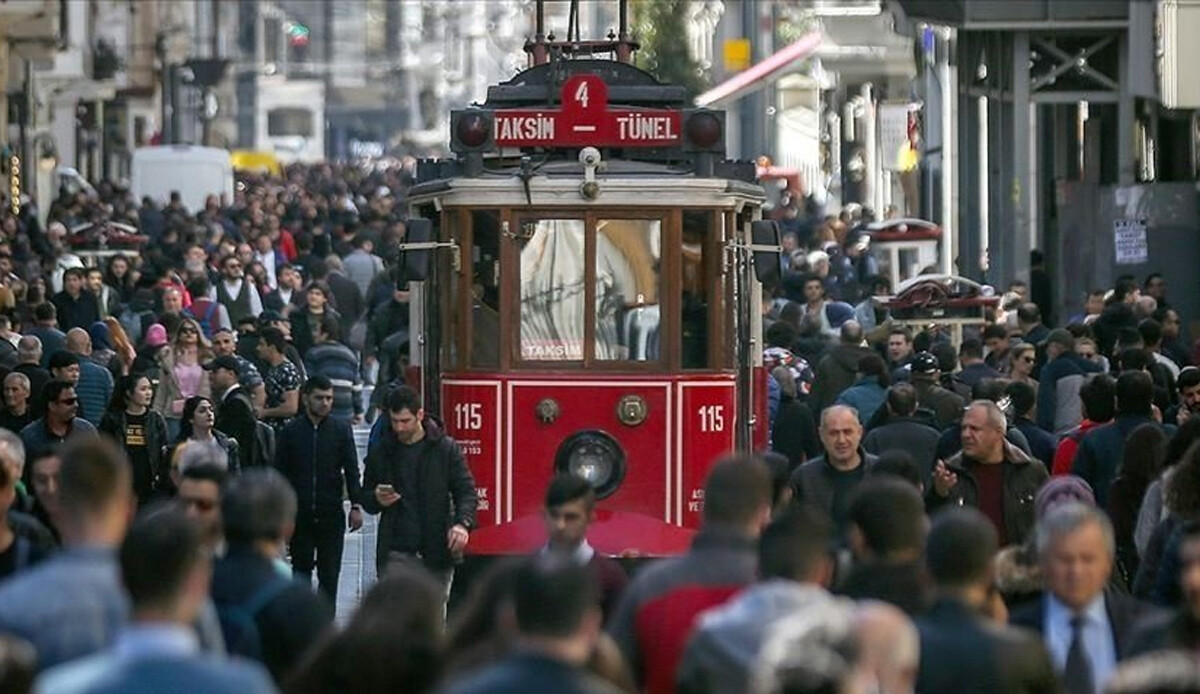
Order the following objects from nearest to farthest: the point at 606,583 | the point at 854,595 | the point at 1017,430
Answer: the point at 854,595 < the point at 606,583 < the point at 1017,430

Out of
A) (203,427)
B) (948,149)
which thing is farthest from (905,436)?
(948,149)

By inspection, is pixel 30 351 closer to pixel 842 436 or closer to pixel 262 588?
pixel 842 436

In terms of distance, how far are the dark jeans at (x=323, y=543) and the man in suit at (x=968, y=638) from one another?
27.1 feet

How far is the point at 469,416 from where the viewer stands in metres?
16.6

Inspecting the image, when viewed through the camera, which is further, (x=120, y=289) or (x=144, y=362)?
(x=120, y=289)

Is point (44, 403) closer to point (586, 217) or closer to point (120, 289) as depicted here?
point (586, 217)

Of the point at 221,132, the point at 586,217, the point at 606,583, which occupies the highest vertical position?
the point at 221,132

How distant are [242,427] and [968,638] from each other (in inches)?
376

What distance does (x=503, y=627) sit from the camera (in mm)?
7742

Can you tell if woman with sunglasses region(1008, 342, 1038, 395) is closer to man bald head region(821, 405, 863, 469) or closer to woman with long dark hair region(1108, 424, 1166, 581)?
man bald head region(821, 405, 863, 469)

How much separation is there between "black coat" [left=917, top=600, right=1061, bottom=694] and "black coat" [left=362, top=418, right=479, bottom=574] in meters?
7.26

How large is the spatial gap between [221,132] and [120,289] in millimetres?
84141

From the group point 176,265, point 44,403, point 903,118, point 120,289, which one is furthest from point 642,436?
point 903,118

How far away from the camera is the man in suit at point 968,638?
789cm
